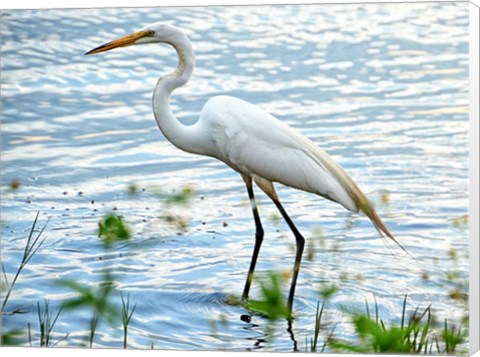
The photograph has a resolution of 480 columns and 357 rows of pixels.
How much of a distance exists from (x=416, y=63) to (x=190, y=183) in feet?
3.29

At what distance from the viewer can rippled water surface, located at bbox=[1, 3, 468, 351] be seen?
12.1 ft

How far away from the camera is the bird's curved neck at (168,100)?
12.7 ft

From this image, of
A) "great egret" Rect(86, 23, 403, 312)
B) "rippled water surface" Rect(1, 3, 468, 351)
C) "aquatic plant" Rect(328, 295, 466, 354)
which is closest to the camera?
"aquatic plant" Rect(328, 295, 466, 354)

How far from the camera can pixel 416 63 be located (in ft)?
12.3

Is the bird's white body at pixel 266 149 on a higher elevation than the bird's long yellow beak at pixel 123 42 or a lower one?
lower

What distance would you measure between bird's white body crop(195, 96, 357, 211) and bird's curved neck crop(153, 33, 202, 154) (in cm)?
7

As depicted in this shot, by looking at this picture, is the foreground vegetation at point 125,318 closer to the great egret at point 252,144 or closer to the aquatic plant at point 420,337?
the aquatic plant at point 420,337

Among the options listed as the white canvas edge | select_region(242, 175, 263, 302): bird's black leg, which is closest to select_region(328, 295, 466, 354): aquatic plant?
the white canvas edge

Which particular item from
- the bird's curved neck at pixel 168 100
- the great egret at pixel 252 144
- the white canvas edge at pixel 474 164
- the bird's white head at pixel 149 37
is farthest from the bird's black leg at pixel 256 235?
the white canvas edge at pixel 474 164

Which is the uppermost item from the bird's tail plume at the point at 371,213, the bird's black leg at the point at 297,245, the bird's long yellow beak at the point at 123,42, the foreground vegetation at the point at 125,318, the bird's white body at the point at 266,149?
the bird's long yellow beak at the point at 123,42

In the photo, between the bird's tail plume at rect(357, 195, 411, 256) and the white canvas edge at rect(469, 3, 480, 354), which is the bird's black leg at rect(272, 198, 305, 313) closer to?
the bird's tail plume at rect(357, 195, 411, 256)

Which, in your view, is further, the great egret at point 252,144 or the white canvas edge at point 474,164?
the great egret at point 252,144

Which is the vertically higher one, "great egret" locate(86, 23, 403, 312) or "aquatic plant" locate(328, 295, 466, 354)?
"great egret" locate(86, 23, 403, 312)

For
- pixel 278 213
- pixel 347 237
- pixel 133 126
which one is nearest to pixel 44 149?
pixel 133 126
